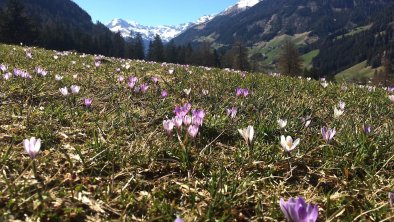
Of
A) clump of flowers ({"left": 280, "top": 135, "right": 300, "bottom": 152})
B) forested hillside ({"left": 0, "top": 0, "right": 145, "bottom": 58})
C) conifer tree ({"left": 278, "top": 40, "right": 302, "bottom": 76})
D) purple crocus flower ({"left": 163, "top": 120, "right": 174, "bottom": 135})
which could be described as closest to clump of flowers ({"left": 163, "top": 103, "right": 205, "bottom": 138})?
purple crocus flower ({"left": 163, "top": 120, "right": 174, "bottom": 135})

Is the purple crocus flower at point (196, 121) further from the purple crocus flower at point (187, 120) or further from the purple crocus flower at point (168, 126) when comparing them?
the purple crocus flower at point (168, 126)

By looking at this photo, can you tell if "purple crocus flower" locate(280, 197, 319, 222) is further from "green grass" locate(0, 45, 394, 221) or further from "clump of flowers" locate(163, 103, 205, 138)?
"clump of flowers" locate(163, 103, 205, 138)

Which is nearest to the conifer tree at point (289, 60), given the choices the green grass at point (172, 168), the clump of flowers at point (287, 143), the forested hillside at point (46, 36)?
the forested hillside at point (46, 36)

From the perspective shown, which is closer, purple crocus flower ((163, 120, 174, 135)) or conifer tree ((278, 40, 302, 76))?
purple crocus flower ((163, 120, 174, 135))

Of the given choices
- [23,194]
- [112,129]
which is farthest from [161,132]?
[23,194]

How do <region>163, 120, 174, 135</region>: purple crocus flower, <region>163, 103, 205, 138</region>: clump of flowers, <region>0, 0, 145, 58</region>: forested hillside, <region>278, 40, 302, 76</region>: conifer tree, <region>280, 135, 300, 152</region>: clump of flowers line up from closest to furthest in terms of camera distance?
<region>280, 135, 300, 152</region>: clump of flowers → <region>163, 103, 205, 138</region>: clump of flowers → <region>163, 120, 174, 135</region>: purple crocus flower → <region>0, 0, 145, 58</region>: forested hillside → <region>278, 40, 302, 76</region>: conifer tree

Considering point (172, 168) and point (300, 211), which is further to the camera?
point (172, 168)

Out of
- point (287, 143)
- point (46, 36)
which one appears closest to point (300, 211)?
point (287, 143)

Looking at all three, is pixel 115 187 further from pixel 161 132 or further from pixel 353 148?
pixel 353 148

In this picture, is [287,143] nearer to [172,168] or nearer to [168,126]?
[172,168]

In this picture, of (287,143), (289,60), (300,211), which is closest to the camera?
(300,211)

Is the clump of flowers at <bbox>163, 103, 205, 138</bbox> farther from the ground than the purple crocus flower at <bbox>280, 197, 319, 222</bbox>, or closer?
farther from the ground

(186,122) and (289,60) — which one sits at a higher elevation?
(186,122)
